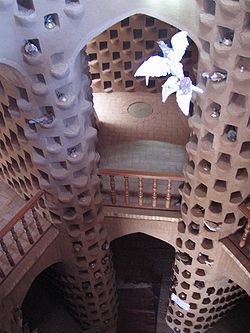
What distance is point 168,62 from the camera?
9.56 ft

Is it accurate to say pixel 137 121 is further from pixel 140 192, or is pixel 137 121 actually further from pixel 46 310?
pixel 46 310

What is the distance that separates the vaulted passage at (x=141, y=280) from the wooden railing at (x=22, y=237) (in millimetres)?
2982

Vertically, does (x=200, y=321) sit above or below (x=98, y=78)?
below

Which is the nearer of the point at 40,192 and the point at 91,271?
the point at 40,192

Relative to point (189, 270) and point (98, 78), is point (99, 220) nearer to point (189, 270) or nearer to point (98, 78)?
point (189, 270)

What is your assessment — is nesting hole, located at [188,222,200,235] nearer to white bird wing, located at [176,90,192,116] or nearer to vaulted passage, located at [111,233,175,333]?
vaulted passage, located at [111,233,175,333]

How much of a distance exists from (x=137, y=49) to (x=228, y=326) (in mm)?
5035

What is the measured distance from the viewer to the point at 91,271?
6.52 meters

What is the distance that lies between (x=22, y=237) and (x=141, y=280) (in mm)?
3303

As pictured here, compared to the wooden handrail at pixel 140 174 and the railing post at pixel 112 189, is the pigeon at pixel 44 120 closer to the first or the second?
the wooden handrail at pixel 140 174

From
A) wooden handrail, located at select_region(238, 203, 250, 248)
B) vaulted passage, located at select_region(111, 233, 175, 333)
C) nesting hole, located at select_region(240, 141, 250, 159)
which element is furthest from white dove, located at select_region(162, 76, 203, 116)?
vaulted passage, located at select_region(111, 233, 175, 333)

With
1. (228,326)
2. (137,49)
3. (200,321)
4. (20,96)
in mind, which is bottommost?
(228,326)

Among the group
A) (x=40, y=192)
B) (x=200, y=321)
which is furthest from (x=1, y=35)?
(x=200, y=321)

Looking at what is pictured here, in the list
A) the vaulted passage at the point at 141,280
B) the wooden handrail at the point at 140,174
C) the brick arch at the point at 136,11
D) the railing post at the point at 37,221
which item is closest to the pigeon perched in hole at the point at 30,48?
the brick arch at the point at 136,11
